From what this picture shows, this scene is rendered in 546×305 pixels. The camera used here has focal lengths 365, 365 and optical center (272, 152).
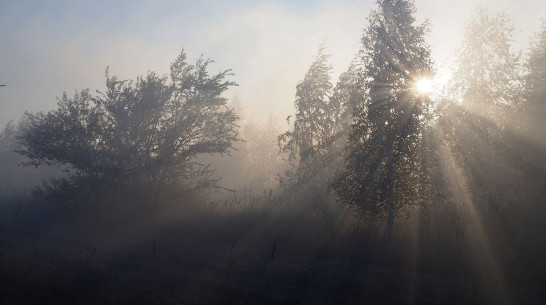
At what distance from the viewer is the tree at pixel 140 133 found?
71.6ft

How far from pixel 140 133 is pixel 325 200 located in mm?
11783

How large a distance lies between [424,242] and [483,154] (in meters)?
5.82

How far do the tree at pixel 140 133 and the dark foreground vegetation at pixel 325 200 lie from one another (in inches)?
3.5

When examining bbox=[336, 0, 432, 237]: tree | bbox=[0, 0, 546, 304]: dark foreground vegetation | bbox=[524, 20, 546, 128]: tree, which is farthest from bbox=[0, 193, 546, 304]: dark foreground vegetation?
bbox=[524, 20, 546, 128]: tree

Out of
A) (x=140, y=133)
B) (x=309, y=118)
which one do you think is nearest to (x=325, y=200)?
(x=309, y=118)

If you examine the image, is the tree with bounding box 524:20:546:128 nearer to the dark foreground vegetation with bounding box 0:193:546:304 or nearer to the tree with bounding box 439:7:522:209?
the tree with bounding box 439:7:522:209

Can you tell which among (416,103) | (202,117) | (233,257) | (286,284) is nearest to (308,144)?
(202,117)

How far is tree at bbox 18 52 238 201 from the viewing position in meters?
21.8

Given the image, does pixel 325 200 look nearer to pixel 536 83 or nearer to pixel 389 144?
pixel 389 144

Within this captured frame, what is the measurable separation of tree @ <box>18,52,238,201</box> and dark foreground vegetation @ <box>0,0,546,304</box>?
9cm

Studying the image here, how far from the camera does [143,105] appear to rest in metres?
22.2

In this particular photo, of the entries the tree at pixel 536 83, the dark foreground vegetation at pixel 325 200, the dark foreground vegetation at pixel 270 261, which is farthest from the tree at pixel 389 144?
the tree at pixel 536 83

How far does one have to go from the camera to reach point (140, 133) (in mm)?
22172

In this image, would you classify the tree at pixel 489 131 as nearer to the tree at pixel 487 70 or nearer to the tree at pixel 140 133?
the tree at pixel 487 70
